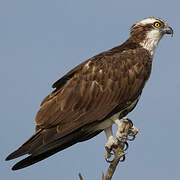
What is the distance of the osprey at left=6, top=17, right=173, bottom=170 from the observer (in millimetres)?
9820

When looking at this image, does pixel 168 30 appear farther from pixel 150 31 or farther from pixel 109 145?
pixel 109 145

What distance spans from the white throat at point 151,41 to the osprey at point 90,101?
4.0 inches

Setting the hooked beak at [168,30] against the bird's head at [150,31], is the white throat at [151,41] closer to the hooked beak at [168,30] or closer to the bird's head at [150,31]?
the bird's head at [150,31]

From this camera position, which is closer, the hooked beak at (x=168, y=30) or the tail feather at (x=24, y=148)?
the tail feather at (x=24, y=148)

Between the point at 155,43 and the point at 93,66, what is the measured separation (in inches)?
Answer: 67.0

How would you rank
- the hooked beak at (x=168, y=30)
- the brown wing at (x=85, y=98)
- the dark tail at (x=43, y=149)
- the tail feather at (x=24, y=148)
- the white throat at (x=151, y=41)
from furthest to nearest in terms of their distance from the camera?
1. the hooked beak at (x=168, y=30)
2. the white throat at (x=151, y=41)
3. the brown wing at (x=85, y=98)
4. the dark tail at (x=43, y=149)
5. the tail feather at (x=24, y=148)

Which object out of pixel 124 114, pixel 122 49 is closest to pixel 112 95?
pixel 124 114

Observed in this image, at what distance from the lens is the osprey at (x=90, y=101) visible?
982 cm

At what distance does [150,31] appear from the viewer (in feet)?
38.2

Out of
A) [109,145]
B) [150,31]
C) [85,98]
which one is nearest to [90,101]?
[85,98]

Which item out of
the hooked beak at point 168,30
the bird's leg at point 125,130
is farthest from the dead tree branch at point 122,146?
the hooked beak at point 168,30

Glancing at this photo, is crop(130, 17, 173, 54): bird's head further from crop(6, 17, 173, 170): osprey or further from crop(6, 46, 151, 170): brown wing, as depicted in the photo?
crop(6, 46, 151, 170): brown wing

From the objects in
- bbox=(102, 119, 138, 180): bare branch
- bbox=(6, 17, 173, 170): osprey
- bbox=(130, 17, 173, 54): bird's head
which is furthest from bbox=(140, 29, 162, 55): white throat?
bbox=(102, 119, 138, 180): bare branch

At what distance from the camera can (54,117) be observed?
10016mm
